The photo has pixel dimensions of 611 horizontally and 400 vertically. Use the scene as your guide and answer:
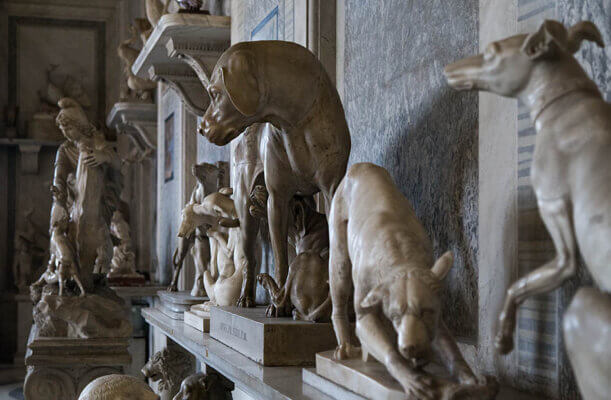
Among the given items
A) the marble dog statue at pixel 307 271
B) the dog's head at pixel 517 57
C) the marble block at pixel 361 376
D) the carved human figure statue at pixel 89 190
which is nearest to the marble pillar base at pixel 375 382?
the marble block at pixel 361 376

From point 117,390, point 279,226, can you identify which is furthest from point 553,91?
point 117,390

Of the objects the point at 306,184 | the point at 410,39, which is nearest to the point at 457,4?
the point at 410,39

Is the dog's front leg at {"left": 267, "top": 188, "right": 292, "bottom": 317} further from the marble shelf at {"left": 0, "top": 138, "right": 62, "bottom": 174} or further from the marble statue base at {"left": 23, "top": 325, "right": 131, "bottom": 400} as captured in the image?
the marble shelf at {"left": 0, "top": 138, "right": 62, "bottom": 174}

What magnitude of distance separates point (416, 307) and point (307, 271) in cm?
79

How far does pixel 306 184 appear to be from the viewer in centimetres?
196

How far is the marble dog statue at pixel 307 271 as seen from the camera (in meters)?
1.83

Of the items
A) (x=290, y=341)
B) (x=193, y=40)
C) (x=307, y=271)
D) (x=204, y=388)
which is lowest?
(x=204, y=388)

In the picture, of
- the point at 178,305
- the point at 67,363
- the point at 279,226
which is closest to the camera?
the point at 279,226

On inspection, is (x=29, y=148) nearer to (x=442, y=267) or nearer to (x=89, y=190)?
(x=89, y=190)

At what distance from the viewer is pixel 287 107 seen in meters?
1.83

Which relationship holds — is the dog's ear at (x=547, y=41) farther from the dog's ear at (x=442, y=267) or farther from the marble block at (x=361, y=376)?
the marble block at (x=361, y=376)

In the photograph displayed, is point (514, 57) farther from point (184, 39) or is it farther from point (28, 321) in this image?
point (28, 321)

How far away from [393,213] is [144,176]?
6.80 metres

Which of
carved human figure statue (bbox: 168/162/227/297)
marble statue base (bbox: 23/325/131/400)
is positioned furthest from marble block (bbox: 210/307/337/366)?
marble statue base (bbox: 23/325/131/400)
